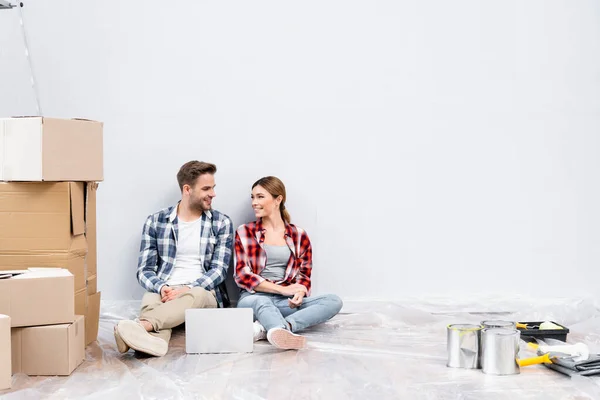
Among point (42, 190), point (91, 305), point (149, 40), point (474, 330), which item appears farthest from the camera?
point (149, 40)

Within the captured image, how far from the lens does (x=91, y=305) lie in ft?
11.3

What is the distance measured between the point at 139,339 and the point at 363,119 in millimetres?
1726

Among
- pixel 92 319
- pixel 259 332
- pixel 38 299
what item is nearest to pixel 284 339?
pixel 259 332

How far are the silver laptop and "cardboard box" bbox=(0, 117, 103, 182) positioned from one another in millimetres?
812

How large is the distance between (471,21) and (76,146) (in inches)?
86.8

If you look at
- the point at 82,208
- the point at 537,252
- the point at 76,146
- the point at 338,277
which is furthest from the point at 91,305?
the point at 537,252

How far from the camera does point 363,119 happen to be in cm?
410

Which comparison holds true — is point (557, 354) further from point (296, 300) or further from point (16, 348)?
point (16, 348)

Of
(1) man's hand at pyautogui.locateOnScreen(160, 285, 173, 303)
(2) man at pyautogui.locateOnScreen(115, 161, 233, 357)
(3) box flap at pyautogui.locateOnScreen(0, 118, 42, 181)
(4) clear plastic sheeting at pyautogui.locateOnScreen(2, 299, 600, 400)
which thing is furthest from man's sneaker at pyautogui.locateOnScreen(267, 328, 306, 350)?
(3) box flap at pyautogui.locateOnScreen(0, 118, 42, 181)

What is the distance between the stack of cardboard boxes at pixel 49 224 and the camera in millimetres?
2896

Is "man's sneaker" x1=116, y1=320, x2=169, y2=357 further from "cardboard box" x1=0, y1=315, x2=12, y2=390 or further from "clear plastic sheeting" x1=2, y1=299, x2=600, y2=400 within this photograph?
"cardboard box" x1=0, y1=315, x2=12, y2=390

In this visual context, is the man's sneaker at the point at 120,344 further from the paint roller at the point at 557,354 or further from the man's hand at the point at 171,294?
the paint roller at the point at 557,354

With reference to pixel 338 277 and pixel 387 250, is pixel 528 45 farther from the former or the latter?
pixel 338 277

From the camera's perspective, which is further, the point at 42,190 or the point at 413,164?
the point at 413,164
